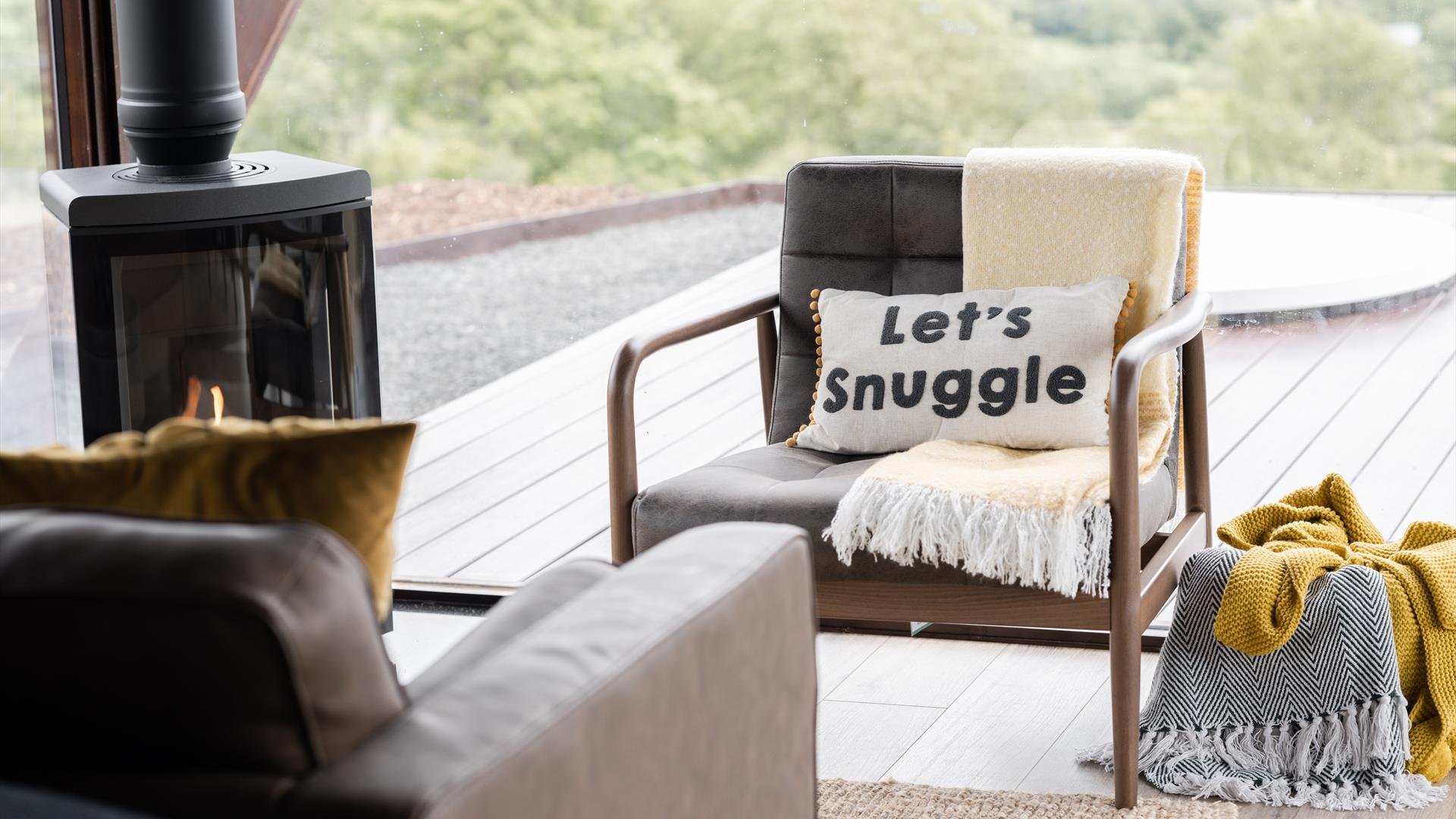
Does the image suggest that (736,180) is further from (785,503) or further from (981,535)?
(981,535)

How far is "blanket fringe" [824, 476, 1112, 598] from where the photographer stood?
207cm

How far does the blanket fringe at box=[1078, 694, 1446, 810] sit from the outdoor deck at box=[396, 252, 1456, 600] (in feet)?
2.02

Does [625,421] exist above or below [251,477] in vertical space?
below

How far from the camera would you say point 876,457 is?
2482mm

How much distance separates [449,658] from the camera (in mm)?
1209

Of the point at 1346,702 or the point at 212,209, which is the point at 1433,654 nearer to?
the point at 1346,702

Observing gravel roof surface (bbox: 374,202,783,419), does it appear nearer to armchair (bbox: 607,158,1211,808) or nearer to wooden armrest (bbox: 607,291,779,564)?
armchair (bbox: 607,158,1211,808)

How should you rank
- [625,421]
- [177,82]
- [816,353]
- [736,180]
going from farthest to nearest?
[736,180] → [816,353] → [177,82] → [625,421]

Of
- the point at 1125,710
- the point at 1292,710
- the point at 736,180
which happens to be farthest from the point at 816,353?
the point at 1292,710

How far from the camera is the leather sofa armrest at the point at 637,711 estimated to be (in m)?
0.94

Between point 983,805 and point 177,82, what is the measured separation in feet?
5.32

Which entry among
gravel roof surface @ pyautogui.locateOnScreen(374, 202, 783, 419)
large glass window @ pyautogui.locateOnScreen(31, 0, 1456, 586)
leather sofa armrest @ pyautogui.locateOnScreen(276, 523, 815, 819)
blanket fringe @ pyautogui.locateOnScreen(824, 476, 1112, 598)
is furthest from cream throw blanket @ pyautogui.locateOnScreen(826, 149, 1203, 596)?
leather sofa armrest @ pyautogui.locateOnScreen(276, 523, 815, 819)

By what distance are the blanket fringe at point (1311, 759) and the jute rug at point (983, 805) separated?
0.18 feet

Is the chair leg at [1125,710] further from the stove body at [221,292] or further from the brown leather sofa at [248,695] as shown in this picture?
the stove body at [221,292]
